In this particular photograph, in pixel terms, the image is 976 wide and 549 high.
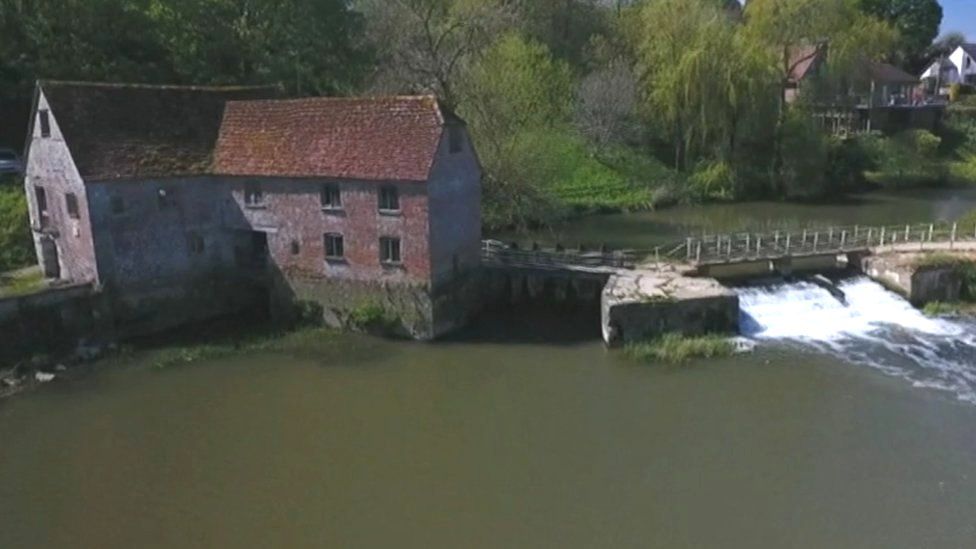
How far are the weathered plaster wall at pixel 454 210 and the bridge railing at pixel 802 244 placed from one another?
7688 mm

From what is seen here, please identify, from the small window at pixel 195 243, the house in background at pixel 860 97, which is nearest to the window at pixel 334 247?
the small window at pixel 195 243

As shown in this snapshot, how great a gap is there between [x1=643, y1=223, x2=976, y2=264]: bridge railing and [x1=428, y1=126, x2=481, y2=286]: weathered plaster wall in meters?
7.69

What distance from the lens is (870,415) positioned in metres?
22.4

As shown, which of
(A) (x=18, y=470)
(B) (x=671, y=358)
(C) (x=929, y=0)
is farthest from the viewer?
(C) (x=929, y=0)

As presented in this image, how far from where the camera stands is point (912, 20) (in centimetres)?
9325

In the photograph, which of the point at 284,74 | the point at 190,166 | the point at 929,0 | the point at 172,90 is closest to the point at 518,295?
the point at 190,166

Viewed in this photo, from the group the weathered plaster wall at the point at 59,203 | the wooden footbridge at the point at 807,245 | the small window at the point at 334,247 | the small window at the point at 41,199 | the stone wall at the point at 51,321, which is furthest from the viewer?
the wooden footbridge at the point at 807,245

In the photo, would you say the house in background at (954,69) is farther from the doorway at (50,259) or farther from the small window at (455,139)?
the doorway at (50,259)

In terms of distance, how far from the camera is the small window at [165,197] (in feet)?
95.0

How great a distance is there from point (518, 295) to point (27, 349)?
1691 centimetres

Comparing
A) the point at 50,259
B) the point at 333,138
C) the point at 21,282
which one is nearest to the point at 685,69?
the point at 333,138

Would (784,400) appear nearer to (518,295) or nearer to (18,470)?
(518,295)

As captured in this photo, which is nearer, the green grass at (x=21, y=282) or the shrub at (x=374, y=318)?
the green grass at (x=21, y=282)

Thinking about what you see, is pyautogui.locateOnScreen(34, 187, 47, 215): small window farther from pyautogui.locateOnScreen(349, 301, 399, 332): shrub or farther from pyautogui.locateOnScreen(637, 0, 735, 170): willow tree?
pyautogui.locateOnScreen(637, 0, 735, 170): willow tree
